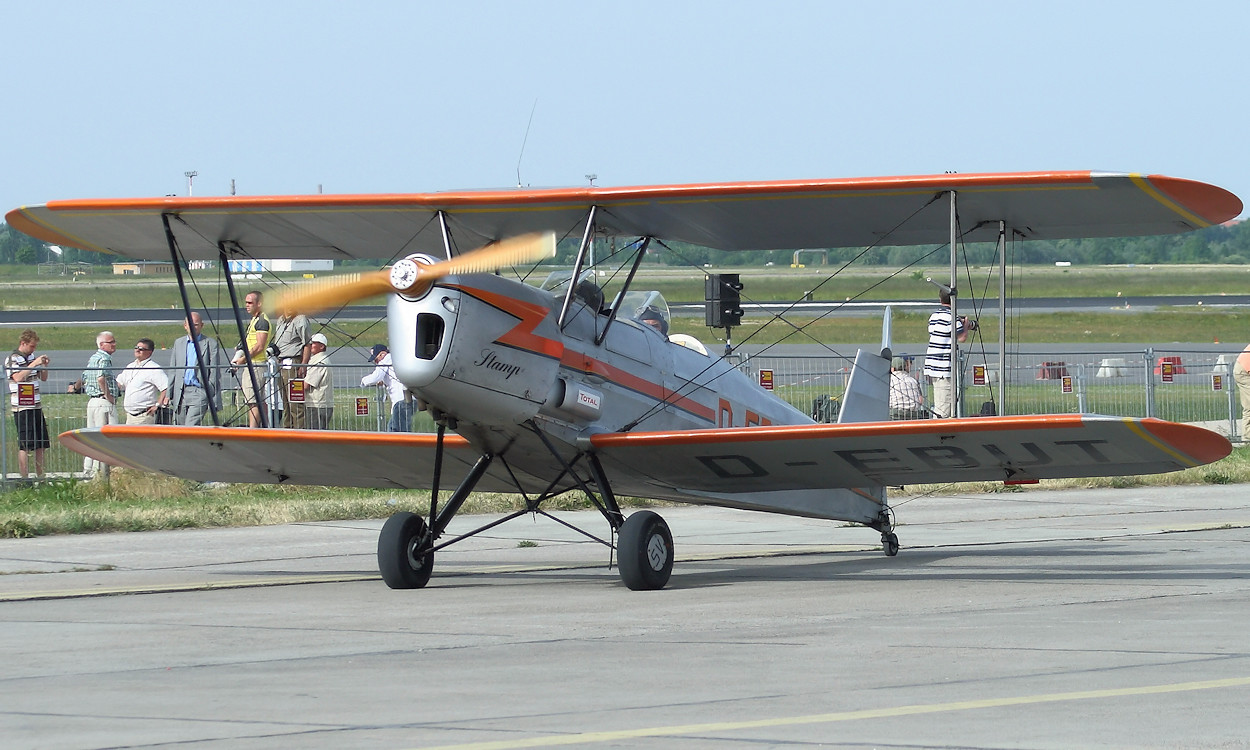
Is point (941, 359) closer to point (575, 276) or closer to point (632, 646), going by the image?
point (575, 276)

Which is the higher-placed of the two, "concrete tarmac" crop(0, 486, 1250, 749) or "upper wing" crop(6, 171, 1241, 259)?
"upper wing" crop(6, 171, 1241, 259)

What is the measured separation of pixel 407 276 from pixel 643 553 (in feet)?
7.68

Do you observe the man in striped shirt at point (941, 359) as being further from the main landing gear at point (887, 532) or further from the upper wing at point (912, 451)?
the upper wing at point (912, 451)

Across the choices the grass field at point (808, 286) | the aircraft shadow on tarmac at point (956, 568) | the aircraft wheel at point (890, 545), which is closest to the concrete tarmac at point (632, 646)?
the aircraft shadow on tarmac at point (956, 568)

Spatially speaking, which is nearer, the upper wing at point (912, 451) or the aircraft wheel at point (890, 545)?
the upper wing at point (912, 451)

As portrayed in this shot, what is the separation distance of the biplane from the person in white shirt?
4.61 metres

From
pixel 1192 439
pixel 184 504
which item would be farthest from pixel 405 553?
pixel 184 504

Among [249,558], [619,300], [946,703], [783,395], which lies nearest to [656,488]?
[619,300]

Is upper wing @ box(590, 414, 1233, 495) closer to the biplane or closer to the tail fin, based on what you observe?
the biplane

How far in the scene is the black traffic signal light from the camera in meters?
15.4

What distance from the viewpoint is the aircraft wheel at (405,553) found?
10.1m

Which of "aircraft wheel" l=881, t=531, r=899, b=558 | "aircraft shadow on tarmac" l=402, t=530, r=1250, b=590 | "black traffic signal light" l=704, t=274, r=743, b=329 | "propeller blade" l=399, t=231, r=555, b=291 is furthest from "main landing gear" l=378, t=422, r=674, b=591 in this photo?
"black traffic signal light" l=704, t=274, r=743, b=329

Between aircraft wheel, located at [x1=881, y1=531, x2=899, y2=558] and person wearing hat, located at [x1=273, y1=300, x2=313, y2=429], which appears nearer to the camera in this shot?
aircraft wheel, located at [x1=881, y1=531, x2=899, y2=558]

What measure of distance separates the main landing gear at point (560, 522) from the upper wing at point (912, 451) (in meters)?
0.41
